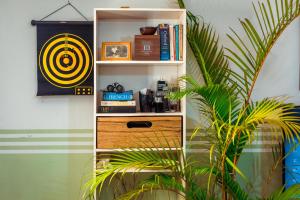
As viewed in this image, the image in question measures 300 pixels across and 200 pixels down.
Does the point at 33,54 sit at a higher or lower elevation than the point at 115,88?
higher

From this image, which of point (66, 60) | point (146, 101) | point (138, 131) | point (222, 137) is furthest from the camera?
point (66, 60)

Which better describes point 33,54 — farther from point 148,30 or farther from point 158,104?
point 158,104

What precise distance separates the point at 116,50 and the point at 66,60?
43 centimetres

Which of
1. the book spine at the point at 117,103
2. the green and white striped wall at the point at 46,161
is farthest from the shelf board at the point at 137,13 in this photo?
the green and white striped wall at the point at 46,161

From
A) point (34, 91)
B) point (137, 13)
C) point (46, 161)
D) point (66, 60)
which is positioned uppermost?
point (137, 13)

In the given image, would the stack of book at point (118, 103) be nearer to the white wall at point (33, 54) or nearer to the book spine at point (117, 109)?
the book spine at point (117, 109)

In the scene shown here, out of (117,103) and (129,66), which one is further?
(129,66)

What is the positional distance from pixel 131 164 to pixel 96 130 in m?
0.50

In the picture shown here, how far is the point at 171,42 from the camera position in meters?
2.83

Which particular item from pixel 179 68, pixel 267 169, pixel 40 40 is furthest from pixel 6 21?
pixel 267 169

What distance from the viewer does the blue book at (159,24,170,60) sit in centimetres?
282

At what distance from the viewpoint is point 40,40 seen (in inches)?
118

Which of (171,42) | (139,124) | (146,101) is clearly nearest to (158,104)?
(146,101)

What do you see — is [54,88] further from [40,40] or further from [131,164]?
[131,164]
